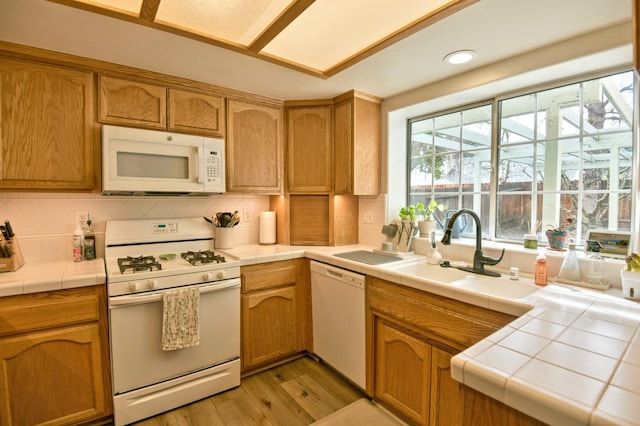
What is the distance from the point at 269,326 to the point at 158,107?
1.72m

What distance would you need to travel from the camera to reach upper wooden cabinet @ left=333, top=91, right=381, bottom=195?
2.54 m

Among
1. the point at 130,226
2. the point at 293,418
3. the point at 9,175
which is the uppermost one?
the point at 9,175

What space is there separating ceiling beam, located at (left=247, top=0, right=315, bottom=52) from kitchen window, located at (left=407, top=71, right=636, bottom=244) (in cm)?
151

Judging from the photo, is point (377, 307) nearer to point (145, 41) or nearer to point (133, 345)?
point (133, 345)

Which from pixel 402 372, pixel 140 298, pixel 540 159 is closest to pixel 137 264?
pixel 140 298

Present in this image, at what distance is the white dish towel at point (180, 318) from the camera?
1812mm

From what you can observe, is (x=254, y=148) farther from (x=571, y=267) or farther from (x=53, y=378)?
(x=571, y=267)

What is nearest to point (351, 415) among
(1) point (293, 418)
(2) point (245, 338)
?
(1) point (293, 418)

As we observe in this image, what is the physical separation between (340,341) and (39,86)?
2.41 metres

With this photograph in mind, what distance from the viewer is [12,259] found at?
1.76 metres

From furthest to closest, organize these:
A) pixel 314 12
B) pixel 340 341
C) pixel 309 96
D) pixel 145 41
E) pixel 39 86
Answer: pixel 309 96
pixel 340 341
pixel 39 86
pixel 145 41
pixel 314 12

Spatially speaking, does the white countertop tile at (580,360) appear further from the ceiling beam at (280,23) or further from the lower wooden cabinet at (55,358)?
the lower wooden cabinet at (55,358)

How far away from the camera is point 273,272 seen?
234cm

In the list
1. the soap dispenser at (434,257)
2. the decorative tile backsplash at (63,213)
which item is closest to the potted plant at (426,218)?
the soap dispenser at (434,257)
